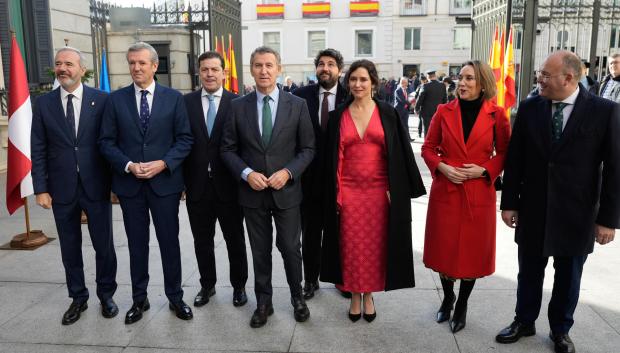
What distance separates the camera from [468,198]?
3.27m

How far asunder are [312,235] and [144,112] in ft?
4.96

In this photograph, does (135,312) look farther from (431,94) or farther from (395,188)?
(431,94)

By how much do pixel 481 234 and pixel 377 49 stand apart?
28803 mm

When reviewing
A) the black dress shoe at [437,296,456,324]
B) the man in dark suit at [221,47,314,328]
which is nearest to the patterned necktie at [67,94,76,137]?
the man in dark suit at [221,47,314,328]

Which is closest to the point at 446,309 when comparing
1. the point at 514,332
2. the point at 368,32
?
the point at 514,332

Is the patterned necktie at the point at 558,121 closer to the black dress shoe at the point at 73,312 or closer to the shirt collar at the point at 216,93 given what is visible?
the shirt collar at the point at 216,93

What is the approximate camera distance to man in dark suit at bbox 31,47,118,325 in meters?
3.44

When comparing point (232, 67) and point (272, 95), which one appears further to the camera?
point (232, 67)

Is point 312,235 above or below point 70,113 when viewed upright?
below

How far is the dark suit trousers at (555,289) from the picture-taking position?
Answer: 3080 millimetres

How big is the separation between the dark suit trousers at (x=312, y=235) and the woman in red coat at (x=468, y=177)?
0.85 m

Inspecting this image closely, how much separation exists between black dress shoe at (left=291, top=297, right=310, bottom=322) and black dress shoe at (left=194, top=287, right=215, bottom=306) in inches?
28.7

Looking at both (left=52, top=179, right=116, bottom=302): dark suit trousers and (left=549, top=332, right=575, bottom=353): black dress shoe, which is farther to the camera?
(left=52, top=179, right=116, bottom=302): dark suit trousers

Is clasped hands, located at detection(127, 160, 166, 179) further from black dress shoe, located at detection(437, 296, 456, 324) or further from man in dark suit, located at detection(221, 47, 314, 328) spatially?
black dress shoe, located at detection(437, 296, 456, 324)
